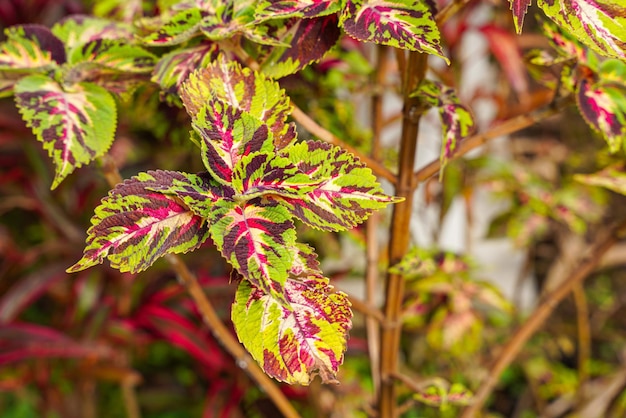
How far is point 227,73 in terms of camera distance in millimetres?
410

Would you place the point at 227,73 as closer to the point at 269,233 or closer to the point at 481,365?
the point at 269,233

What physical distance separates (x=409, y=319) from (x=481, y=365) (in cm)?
27

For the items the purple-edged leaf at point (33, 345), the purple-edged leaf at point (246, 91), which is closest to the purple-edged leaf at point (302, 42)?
the purple-edged leaf at point (246, 91)

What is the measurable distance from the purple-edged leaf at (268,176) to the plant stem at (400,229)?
4.9 inches

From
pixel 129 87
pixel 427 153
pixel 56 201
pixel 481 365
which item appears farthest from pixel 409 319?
pixel 427 153

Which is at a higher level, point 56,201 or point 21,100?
point 21,100

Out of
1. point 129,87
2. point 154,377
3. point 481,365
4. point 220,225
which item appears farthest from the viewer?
point 154,377

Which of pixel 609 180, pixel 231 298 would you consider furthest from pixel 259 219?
pixel 231 298

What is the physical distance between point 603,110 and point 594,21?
12 centimetres

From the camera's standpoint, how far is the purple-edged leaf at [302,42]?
432 mm

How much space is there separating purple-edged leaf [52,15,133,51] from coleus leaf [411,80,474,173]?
10.4 inches

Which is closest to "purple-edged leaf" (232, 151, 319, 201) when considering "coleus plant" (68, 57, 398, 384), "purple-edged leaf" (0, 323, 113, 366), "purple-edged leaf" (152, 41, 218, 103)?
"coleus plant" (68, 57, 398, 384)

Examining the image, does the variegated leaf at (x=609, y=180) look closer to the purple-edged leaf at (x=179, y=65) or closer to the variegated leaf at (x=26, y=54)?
the purple-edged leaf at (x=179, y=65)

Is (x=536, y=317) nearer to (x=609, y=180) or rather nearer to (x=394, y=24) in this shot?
(x=609, y=180)
